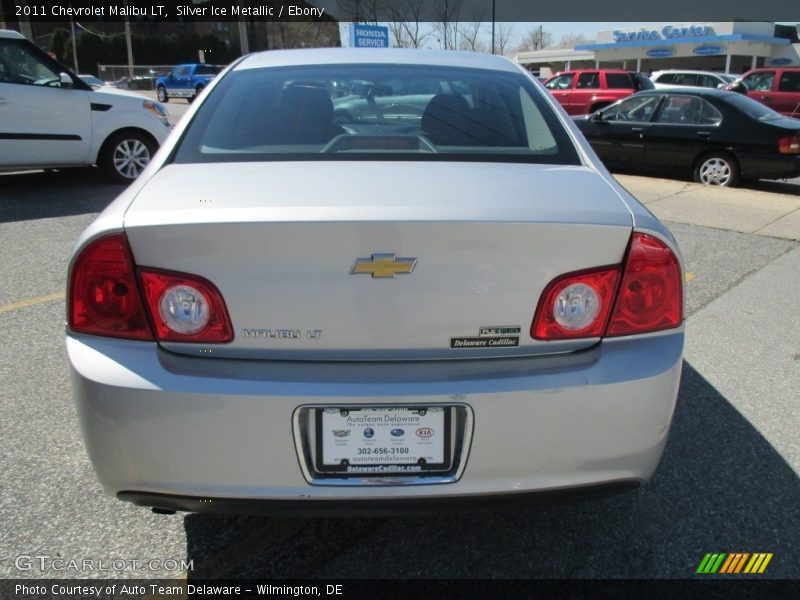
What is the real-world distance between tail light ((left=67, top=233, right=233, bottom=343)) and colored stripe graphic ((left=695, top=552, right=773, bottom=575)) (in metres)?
1.67

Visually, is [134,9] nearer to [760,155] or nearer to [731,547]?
[760,155]

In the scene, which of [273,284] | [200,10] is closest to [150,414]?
[273,284]

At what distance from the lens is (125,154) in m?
8.66

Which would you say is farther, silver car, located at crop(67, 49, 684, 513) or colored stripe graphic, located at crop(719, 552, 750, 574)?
colored stripe graphic, located at crop(719, 552, 750, 574)

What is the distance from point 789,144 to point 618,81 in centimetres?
994

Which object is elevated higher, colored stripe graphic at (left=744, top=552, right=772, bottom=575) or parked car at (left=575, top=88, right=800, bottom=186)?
parked car at (left=575, top=88, right=800, bottom=186)

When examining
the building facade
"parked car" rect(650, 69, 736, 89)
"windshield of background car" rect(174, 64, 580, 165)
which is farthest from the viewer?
the building facade

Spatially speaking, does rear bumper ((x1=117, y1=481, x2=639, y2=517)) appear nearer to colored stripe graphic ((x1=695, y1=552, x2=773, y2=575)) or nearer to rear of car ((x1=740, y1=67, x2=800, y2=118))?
colored stripe graphic ((x1=695, y1=552, x2=773, y2=575))

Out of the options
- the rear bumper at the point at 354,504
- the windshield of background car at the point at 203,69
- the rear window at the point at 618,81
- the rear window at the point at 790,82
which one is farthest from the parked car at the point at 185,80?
the rear bumper at the point at 354,504

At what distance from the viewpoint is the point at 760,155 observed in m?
9.28

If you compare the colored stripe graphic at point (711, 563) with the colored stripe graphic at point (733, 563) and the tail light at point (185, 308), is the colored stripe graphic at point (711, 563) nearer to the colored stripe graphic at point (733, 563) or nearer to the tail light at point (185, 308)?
the colored stripe graphic at point (733, 563)

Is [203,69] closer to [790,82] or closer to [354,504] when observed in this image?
[790,82]

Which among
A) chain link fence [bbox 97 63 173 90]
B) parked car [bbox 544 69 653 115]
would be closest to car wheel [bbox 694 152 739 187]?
parked car [bbox 544 69 653 115]

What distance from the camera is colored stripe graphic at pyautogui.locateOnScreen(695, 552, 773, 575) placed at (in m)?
2.17
